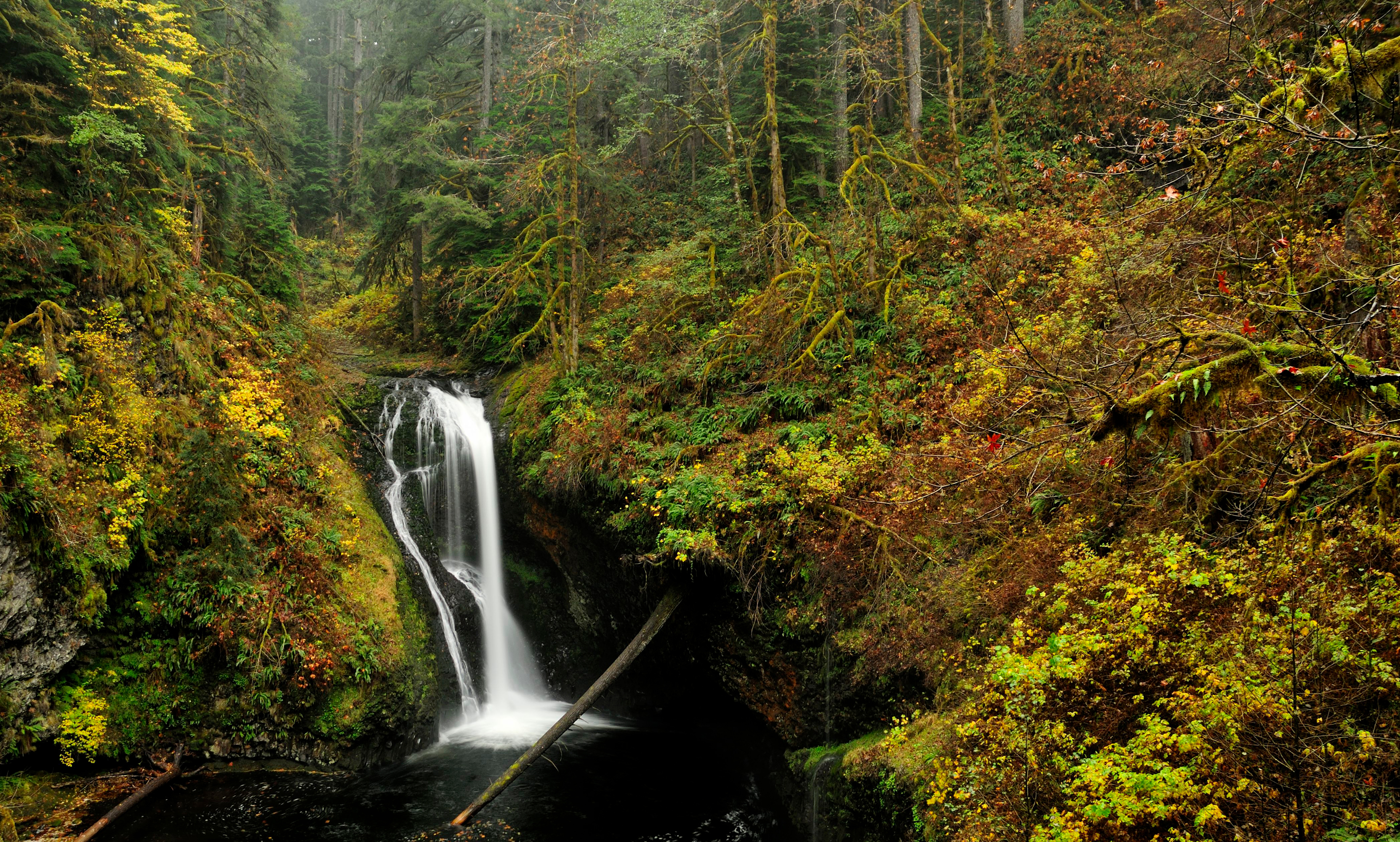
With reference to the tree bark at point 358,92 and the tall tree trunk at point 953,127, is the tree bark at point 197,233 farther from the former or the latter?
the tall tree trunk at point 953,127

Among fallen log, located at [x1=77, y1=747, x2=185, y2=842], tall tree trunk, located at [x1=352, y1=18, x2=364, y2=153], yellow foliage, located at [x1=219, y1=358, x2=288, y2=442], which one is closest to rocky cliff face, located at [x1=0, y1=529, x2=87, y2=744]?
fallen log, located at [x1=77, y1=747, x2=185, y2=842]

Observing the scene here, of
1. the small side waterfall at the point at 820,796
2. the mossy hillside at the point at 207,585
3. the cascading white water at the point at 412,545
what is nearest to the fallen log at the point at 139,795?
the mossy hillside at the point at 207,585

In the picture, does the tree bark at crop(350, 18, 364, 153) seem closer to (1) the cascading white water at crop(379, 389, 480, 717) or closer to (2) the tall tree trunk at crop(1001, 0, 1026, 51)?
(1) the cascading white water at crop(379, 389, 480, 717)

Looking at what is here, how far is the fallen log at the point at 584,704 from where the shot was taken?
8797 mm

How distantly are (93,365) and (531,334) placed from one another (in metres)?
7.75

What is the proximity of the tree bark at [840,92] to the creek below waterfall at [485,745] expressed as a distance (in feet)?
32.0

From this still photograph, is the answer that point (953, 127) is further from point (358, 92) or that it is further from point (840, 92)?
point (358, 92)

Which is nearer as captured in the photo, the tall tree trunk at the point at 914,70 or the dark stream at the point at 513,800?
the dark stream at the point at 513,800

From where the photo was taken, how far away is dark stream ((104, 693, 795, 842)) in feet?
26.7

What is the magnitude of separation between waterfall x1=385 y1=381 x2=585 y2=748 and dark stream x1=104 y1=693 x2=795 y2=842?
109 cm

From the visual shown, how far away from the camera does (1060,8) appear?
49.5 ft

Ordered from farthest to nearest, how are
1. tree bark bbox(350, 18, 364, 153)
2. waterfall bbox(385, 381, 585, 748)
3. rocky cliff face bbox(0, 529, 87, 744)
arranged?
tree bark bbox(350, 18, 364, 153) < waterfall bbox(385, 381, 585, 748) < rocky cliff face bbox(0, 529, 87, 744)

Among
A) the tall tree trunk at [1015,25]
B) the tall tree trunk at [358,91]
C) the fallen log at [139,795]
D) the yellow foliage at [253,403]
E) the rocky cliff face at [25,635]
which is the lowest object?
the fallen log at [139,795]

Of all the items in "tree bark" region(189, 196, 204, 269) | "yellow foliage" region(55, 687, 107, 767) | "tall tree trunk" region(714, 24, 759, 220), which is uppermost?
"tall tree trunk" region(714, 24, 759, 220)
